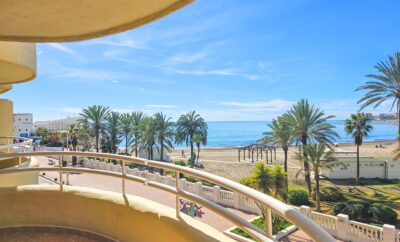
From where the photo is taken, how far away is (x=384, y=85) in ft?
69.6

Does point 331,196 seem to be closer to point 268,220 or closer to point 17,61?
point 17,61

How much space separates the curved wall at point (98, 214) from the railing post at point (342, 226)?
10.5 meters

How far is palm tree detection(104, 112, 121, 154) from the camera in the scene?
3806 centimetres

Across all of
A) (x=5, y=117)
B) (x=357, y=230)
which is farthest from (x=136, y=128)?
(x=357, y=230)

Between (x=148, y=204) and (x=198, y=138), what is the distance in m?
35.5

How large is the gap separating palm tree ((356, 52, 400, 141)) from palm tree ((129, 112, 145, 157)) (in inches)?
999

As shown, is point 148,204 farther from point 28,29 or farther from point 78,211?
point 28,29

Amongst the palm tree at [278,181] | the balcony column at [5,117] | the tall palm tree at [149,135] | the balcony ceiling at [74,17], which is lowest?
the palm tree at [278,181]

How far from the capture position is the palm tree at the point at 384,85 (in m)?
20.4

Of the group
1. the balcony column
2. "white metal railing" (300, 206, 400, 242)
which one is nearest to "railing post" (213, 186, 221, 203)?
"white metal railing" (300, 206, 400, 242)

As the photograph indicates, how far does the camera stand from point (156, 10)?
243cm

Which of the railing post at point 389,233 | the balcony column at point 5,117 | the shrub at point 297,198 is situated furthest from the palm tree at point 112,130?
the railing post at point 389,233

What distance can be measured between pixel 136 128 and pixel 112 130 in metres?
3.99

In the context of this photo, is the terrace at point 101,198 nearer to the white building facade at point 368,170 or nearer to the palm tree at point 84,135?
the white building facade at point 368,170
